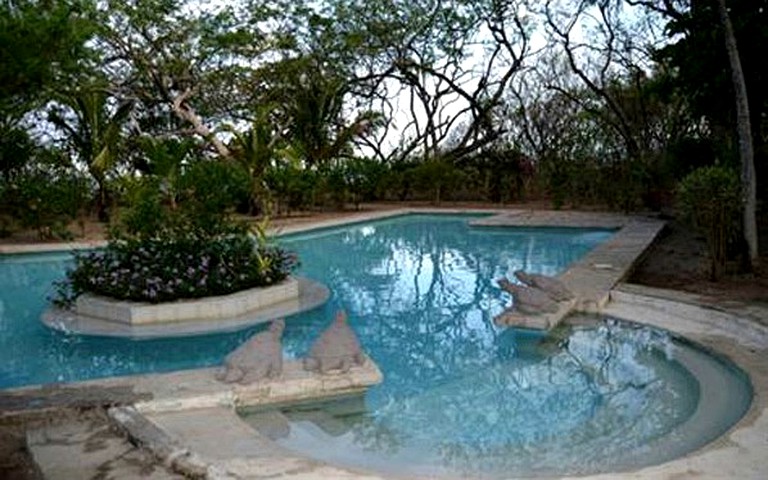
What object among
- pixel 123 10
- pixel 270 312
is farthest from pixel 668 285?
pixel 123 10

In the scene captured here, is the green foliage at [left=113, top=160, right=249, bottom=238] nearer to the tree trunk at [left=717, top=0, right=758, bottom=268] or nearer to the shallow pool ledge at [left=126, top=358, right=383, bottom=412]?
the shallow pool ledge at [left=126, top=358, right=383, bottom=412]

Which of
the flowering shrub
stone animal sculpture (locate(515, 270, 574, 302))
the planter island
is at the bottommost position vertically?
the planter island

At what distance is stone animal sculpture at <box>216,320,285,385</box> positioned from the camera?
548 centimetres

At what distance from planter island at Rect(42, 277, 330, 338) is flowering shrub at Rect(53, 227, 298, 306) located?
123mm

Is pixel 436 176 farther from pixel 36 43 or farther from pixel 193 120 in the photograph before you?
pixel 36 43

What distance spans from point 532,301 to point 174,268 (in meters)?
3.89

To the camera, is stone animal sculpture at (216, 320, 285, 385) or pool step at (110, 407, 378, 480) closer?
pool step at (110, 407, 378, 480)

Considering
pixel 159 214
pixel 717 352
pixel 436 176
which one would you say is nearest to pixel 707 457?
pixel 717 352

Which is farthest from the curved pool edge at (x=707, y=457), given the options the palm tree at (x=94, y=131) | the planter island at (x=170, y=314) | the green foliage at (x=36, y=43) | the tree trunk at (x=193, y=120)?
the tree trunk at (x=193, y=120)

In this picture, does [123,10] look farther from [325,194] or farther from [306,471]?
[306,471]

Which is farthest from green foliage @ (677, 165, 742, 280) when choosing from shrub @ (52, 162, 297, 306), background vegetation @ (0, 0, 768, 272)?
shrub @ (52, 162, 297, 306)

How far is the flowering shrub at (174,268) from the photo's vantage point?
822cm

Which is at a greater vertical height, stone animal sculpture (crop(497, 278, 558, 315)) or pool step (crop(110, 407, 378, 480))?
stone animal sculpture (crop(497, 278, 558, 315))

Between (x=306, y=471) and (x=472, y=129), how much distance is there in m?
20.8
